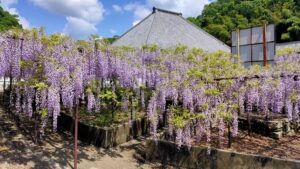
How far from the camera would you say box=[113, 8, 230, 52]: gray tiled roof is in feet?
70.5

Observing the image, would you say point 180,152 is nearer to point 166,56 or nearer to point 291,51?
point 166,56

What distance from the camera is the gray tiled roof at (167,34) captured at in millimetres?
21484

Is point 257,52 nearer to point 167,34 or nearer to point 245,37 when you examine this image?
point 245,37

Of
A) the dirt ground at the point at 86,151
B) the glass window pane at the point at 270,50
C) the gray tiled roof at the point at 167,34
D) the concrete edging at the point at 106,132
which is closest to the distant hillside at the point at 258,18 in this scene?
the gray tiled roof at the point at 167,34

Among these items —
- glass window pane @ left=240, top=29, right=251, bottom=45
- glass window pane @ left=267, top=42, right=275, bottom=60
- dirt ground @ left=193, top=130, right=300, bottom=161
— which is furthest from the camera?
glass window pane @ left=240, top=29, right=251, bottom=45

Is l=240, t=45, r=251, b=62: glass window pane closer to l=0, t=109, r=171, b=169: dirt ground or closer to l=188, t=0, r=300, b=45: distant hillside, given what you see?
l=0, t=109, r=171, b=169: dirt ground

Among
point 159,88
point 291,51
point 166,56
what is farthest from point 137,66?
point 291,51

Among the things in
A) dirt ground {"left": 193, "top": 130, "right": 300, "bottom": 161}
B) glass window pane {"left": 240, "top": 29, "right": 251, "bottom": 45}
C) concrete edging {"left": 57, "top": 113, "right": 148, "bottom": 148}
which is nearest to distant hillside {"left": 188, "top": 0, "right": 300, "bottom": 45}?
glass window pane {"left": 240, "top": 29, "right": 251, "bottom": 45}

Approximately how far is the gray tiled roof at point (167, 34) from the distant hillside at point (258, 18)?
18105mm

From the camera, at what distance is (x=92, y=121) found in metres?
11.4

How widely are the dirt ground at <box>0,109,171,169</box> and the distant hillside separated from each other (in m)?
32.9

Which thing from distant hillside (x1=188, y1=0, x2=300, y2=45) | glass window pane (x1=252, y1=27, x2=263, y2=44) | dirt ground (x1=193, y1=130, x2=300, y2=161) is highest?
distant hillside (x1=188, y1=0, x2=300, y2=45)

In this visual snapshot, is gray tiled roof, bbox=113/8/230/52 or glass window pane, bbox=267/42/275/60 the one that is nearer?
glass window pane, bbox=267/42/275/60

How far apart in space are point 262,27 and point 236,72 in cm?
659
